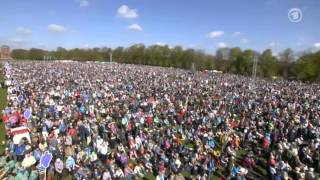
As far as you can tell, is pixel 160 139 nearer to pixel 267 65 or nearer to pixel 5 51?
pixel 267 65

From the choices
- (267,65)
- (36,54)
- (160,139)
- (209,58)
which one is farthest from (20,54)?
(160,139)

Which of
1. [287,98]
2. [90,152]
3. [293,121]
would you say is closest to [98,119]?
[90,152]

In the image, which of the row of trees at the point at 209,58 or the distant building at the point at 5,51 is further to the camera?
the distant building at the point at 5,51

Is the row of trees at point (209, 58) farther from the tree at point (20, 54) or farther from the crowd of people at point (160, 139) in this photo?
the crowd of people at point (160, 139)

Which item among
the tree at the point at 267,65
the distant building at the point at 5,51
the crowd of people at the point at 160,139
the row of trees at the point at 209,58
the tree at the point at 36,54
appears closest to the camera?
the crowd of people at the point at 160,139

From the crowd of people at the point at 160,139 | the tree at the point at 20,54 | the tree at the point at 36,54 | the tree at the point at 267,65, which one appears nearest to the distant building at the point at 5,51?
the tree at the point at 20,54

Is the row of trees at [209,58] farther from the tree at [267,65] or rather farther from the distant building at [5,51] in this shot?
the distant building at [5,51]

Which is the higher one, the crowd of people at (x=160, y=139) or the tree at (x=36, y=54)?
the tree at (x=36, y=54)

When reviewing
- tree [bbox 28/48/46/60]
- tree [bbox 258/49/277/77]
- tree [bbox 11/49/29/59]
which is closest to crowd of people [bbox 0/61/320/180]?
tree [bbox 258/49/277/77]

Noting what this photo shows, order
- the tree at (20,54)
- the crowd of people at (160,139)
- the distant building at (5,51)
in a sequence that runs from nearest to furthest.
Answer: the crowd of people at (160,139), the tree at (20,54), the distant building at (5,51)

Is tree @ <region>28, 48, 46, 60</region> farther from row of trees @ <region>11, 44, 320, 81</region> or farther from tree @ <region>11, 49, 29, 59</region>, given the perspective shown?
tree @ <region>11, 49, 29, 59</region>
